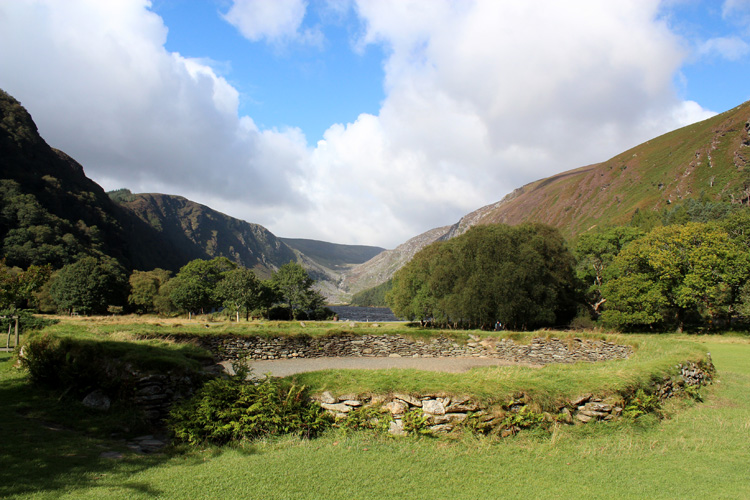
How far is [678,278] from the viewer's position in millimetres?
37125

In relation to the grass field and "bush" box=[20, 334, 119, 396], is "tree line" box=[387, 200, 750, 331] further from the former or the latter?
"bush" box=[20, 334, 119, 396]

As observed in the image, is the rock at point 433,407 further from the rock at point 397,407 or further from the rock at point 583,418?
the rock at point 583,418

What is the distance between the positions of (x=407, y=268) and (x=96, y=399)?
151 feet

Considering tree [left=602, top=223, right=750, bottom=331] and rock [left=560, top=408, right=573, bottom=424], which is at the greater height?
tree [left=602, top=223, right=750, bottom=331]

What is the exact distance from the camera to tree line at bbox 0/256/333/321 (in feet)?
191

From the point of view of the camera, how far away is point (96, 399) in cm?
955

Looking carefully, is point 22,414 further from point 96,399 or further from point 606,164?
point 606,164

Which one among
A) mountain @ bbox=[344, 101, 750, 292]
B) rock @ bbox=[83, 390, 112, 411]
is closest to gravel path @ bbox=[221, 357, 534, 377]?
rock @ bbox=[83, 390, 112, 411]

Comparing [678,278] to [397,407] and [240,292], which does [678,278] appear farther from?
[240,292]

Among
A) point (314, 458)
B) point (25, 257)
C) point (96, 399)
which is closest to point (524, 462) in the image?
point (314, 458)

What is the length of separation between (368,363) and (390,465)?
14566 mm

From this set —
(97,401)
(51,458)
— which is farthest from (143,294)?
(51,458)

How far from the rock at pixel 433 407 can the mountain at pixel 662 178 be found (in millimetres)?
115213

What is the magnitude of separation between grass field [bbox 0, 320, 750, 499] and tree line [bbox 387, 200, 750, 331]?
1049 inches
